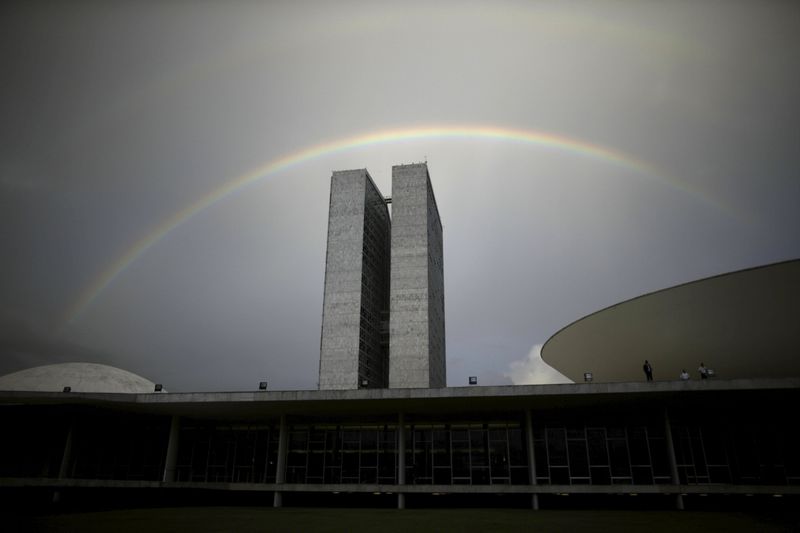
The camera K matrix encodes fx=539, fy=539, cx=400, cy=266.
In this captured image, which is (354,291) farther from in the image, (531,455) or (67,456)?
(531,455)

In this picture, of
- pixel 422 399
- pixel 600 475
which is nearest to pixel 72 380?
pixel 422 399

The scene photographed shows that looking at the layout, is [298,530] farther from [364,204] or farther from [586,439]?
[364,204]

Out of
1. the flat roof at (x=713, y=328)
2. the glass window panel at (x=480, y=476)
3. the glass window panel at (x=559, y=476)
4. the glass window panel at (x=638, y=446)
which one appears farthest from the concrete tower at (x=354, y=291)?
the glass window panel at (x=638, y=446)

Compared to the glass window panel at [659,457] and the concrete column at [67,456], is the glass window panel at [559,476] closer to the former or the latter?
the glass window panel at [659,457]

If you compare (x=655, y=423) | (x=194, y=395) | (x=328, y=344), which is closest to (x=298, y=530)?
(x=194, y=395)

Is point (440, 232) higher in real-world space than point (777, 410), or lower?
higher

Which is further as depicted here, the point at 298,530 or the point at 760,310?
the point at 760,310

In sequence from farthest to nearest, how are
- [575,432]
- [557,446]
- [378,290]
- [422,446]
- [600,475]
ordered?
[378,290] → [422,446] → [575,432] → [557,446] → [600,475]
